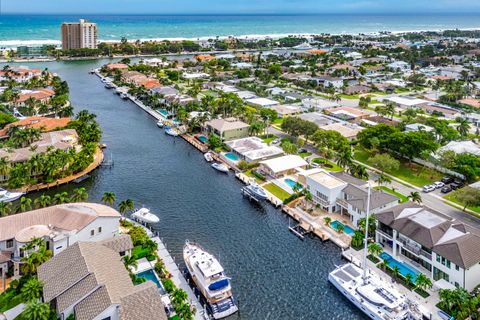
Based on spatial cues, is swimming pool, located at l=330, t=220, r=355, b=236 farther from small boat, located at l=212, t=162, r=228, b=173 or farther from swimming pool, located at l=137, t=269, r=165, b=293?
swimming pool, located at l=137, t=269, r=165, b=293

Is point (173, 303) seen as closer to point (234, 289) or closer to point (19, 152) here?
point (234, 289)

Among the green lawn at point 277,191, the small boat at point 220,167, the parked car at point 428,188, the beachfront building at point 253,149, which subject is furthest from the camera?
the beachfront building at point 253,149

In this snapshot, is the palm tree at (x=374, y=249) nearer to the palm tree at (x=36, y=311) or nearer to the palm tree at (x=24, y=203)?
the palm tree at (x=36, y=311)

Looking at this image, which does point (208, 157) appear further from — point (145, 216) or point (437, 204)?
point (437, 204)

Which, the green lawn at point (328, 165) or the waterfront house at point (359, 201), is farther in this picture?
the green lawn at point (328, 165)

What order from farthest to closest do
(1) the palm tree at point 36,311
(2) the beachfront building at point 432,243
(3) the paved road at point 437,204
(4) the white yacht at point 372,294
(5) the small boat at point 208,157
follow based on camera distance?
(5) the small boat at point 208,157
(3) the paved road at point 437,204
(2) the beachfront building at point 432,243
(4) the white yacht at point 372,294
(1) the palm tree at point 36,311

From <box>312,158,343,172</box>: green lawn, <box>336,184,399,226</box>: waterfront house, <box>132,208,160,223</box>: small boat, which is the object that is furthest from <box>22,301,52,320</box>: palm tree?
<box>312,158,343,172</box>: green lawn

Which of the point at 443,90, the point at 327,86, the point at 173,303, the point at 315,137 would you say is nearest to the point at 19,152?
the point at 173,303

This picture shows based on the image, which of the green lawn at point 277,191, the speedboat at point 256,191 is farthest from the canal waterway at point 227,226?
the green lawn at point 277,191
